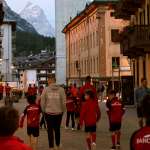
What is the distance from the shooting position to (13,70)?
165 metres

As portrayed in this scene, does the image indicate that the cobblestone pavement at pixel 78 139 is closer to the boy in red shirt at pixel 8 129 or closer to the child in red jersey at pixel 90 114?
the child in red jersey at pixel 90 114

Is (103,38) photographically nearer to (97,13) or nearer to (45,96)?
(97,13)

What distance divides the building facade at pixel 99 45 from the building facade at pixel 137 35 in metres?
19.0

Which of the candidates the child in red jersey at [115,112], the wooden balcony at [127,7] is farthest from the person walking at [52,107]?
the wooden balcony at [127,7]

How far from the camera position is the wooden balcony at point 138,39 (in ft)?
129

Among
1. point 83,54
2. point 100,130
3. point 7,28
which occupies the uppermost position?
point 7,28

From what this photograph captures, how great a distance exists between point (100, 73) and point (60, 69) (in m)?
55.8

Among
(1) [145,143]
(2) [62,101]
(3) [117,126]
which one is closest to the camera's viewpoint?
(1) [145,143]

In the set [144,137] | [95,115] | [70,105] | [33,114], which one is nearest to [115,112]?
[95,115]

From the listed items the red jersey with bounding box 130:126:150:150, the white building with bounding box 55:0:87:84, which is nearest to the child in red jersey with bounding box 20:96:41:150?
the red jersey with bounding box 130:126:150:150

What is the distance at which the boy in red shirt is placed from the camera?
546 cm

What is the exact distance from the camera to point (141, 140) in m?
6.39

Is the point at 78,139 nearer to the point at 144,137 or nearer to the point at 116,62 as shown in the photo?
the point at 144,137

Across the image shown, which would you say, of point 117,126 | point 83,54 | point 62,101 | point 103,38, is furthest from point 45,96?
point 83,54
